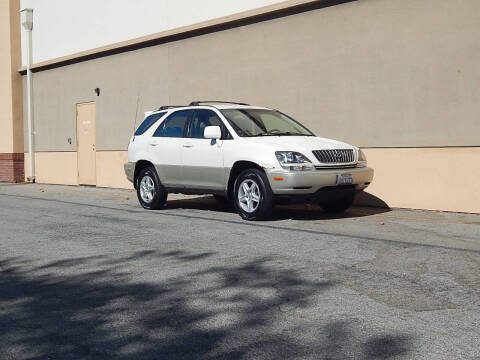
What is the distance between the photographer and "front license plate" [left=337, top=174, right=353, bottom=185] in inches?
387

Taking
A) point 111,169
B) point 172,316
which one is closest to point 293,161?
point 172,316

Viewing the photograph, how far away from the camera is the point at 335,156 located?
393 inches

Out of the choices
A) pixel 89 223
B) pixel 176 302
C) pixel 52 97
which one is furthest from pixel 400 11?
pixel 52 97

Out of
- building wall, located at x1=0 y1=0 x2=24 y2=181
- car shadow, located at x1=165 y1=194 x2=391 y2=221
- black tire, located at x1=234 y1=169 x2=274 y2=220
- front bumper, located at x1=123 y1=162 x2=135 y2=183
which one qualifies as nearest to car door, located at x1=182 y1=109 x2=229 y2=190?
black tire, located at x1=234 y1=169 x2=274 y2=220

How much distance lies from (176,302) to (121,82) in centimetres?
1467

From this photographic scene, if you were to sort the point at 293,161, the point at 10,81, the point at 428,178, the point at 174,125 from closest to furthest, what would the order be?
the point at 293,161 → the point at 428,178 → the point at 174,125 → the point at 10,81

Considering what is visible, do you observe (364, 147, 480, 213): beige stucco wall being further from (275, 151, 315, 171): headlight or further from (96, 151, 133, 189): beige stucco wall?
(96, 151, 133, 189): beige stucco wall

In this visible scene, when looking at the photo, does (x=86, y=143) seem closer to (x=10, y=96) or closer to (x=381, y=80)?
(x=10, y=96)

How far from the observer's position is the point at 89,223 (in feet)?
32.5

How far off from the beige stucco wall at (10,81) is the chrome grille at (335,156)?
15.8 m

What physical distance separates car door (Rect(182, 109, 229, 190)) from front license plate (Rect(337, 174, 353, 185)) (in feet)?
6.10

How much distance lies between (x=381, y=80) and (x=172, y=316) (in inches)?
339

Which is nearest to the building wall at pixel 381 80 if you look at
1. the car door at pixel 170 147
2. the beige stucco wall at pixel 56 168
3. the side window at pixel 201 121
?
the side window at pixel 201 121

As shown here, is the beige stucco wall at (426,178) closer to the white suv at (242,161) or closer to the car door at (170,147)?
the white suv at (242,161)
